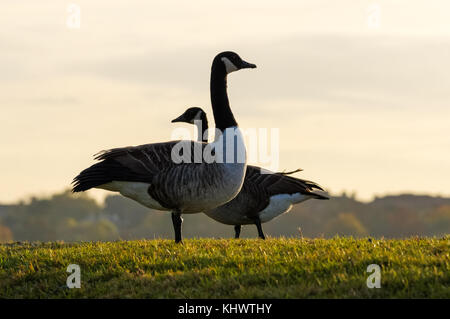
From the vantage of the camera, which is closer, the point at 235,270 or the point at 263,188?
the point at 235,270

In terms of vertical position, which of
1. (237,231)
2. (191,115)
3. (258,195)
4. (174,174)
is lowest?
(237,231)

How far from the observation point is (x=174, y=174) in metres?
14.0

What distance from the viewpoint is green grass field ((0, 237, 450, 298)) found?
1074 cm

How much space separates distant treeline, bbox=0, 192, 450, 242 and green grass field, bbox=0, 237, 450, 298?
127 m

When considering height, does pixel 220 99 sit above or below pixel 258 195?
above

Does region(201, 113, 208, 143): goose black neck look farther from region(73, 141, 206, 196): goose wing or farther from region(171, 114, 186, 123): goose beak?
region(73, 141, 206, 196): goose wing

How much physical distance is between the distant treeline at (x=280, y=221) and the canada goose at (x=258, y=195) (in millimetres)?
122017

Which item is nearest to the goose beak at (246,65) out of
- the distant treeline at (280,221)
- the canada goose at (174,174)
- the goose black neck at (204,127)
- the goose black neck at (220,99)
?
the goose black neck at (220,99)

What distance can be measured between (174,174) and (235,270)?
2885 millimetres

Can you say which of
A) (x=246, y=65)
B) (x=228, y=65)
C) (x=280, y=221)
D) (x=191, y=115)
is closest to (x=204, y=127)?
(x=191, y=115)
